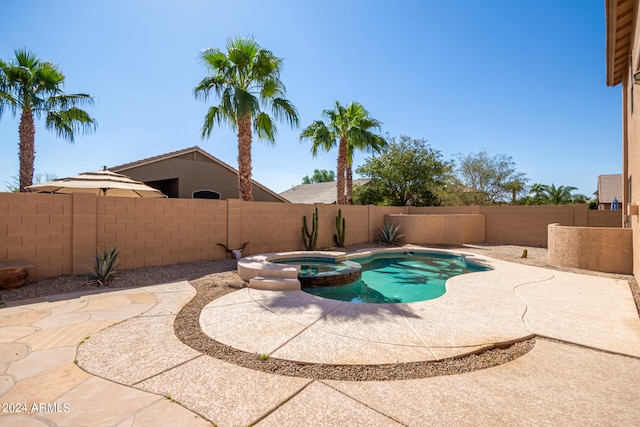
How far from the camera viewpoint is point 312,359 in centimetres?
306

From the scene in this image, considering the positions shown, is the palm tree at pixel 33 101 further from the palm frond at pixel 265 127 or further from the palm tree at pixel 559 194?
the palm tree at pixel 559 194

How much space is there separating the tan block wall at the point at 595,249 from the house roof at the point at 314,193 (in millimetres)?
16266

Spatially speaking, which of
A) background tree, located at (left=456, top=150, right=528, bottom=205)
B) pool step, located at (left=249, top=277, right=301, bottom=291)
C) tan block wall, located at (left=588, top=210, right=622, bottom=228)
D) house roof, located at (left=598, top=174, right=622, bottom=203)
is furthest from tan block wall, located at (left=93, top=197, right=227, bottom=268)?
house roof, located at (left=598, top=174, right=622, bottom=203)

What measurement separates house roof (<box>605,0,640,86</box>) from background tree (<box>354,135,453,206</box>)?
A: 1142 cm

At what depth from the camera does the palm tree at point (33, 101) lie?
10.5 metres

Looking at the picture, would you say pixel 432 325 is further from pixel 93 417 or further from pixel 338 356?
pixel 93 417

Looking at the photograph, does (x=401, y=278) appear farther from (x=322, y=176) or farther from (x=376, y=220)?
(x=322, y=176)

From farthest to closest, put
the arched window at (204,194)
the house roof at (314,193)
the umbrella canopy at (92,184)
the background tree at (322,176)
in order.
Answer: the background tree at (322,176) < the house roof at (314,193) < the arched window at (204,194) < the umbrella canopy at (92,184)

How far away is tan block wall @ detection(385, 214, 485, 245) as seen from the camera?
14211mm

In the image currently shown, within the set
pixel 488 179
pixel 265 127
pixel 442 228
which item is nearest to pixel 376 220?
pixel 442 228

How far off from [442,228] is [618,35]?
9196mm

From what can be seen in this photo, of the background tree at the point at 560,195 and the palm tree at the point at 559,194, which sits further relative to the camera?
the palm tree at the point at 559,194

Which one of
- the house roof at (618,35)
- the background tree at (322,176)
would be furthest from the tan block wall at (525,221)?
the background tree at (322,176)

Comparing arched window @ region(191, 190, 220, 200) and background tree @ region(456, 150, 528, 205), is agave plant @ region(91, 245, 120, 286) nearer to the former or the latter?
arched window @ region(191, 190, 220, 200)
